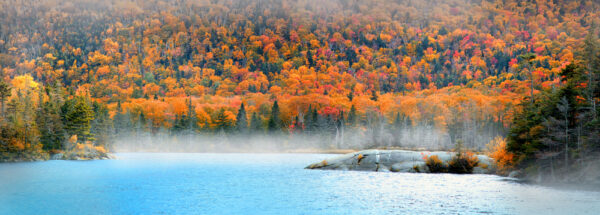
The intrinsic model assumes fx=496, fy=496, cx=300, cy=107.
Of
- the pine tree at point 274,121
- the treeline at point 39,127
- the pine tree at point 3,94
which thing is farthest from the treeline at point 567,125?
the pine tree at point 274,121

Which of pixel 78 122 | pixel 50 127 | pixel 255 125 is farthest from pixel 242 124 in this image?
pixel 50 127

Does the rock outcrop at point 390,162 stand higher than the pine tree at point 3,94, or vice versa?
the pine tree at point 3,94

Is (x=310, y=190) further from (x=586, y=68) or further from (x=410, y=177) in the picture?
(x=586, y=68)

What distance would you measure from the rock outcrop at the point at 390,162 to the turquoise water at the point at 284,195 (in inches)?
220

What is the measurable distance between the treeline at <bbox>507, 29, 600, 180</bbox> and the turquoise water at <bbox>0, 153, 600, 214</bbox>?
481 cm

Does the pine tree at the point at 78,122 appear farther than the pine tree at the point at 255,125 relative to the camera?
No

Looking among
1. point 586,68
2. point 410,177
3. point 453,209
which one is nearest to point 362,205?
point 453,209

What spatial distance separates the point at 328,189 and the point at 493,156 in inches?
1153

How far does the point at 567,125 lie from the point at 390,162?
25.6 metres

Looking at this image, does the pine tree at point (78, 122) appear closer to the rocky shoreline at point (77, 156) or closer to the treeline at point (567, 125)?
the rocky shoreline at point (77, 156)

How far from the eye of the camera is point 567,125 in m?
53.6

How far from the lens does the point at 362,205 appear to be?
40.7 metres

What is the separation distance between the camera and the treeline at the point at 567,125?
51.9m

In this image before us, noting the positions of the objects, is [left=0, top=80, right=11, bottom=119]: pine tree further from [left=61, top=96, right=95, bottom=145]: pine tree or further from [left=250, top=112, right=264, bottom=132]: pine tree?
[left=250, top=112, right=264, bottom=132]: pine tree
